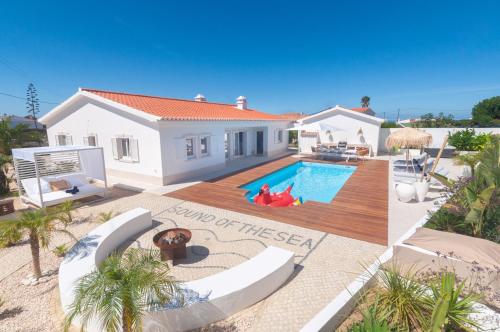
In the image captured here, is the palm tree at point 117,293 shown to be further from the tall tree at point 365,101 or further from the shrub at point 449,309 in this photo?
the tall tree at point 365,101

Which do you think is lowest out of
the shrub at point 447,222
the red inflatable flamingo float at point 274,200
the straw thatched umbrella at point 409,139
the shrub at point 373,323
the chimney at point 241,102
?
the red inflatable flamingo float at point 274,200

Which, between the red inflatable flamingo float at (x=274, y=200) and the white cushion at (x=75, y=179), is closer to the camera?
the red inflatable flamingo float at (x=274, y=200)

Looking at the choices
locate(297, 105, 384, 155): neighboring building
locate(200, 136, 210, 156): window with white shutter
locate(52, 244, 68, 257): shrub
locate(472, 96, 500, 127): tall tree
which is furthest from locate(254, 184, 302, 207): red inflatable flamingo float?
locate(472, 96, 500, 127): tall tree

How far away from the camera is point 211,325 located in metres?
4.26

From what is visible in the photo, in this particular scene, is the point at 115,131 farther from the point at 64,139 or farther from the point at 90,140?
the point at 64,139

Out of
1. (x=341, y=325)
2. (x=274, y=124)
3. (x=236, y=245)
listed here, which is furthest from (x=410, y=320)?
(x=274, y=124)

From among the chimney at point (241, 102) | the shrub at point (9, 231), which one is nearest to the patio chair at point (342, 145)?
the chimney at point (241, 102)

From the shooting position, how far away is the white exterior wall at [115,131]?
42.6 feet

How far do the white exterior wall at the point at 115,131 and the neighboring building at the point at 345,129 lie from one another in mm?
15362

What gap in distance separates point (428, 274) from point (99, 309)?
5319 millimetres

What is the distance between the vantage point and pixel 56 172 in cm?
1371

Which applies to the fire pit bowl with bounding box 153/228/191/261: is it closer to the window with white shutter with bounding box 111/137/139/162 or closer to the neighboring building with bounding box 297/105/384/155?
the window with white shutter with bounding box 111/137/139/162

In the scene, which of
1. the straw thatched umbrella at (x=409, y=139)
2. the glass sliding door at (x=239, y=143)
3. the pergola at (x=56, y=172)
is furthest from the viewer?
the glass sliding door at (x=239, y=143)

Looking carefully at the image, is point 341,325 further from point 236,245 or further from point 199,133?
point 199,133
